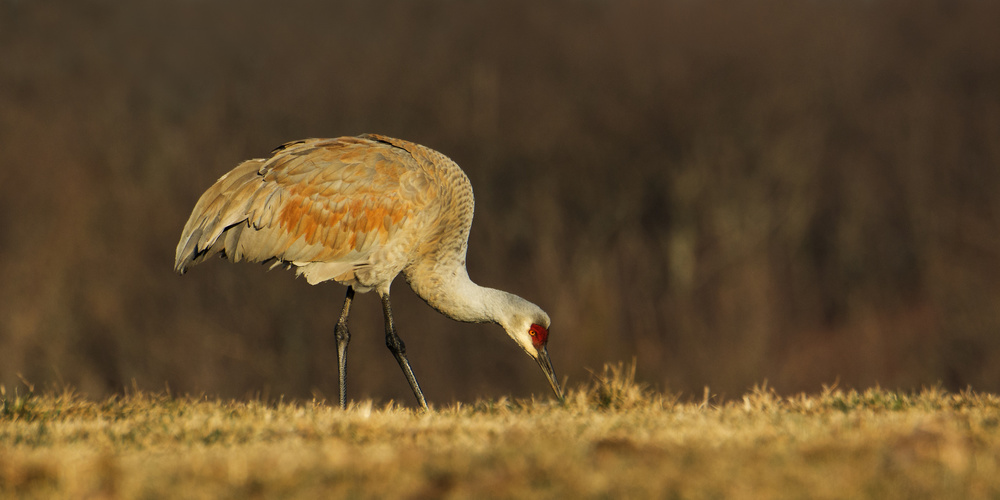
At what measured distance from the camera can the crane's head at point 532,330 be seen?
7.73m

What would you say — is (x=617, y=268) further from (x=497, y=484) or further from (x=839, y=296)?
(x=497, y=484)

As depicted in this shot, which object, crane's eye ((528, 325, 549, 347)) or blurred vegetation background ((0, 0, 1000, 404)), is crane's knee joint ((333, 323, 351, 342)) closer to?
crane's eye ((528, 325, 549, 347))

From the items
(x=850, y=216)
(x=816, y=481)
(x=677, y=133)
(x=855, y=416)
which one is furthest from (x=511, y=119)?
(x=816, y=481)

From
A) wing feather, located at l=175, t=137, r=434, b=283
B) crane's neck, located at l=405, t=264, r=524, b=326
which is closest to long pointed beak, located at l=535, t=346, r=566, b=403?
crane's neck, located at l=405, t=264, r=524, b=326

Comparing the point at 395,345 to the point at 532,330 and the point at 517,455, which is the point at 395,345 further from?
the point at 517,455

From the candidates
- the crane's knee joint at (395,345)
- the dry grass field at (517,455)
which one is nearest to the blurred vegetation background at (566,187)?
the crane's knee joint at (395,345)

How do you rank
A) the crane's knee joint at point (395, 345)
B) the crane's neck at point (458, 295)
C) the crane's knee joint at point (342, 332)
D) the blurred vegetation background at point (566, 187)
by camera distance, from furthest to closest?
the blurred vegetation background at point (566, 187) → the crane's knee joint at point (395, 345) → the crane's knee joint at point (342, 332) → the crane's neck at point (458, 295)

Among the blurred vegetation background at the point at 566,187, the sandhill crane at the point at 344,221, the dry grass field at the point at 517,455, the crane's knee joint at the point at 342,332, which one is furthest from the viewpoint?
the blurred vegetation background at the point at 566,187

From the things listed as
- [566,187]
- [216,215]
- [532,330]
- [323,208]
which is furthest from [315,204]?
[566,187]

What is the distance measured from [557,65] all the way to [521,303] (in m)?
19.9

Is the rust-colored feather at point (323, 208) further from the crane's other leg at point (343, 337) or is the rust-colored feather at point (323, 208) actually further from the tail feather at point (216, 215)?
the crane's other leg at point (343, 337)

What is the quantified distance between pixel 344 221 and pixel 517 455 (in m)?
4.17

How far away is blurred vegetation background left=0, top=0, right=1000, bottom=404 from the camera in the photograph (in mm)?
24500

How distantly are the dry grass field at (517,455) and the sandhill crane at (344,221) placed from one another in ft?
7.15
